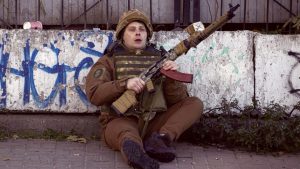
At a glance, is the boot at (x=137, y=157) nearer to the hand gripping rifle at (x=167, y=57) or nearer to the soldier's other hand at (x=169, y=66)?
the hand gripping rifle at (x=167, y=57)

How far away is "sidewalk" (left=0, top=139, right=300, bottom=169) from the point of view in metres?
5.26

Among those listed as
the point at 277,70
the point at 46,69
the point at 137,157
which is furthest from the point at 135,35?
the point at 277,70

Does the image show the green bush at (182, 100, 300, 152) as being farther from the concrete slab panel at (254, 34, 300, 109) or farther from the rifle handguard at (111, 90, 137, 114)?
the rifle handguard at (111, 90, 137, 114)

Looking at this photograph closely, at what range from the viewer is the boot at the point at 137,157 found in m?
4.87

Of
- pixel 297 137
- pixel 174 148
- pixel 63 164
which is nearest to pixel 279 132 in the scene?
pixel 297 137

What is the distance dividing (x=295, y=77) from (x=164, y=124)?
1466 mm

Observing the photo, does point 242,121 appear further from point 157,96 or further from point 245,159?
point 157,96

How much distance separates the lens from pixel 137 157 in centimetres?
489

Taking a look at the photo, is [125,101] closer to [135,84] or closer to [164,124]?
[135,84]

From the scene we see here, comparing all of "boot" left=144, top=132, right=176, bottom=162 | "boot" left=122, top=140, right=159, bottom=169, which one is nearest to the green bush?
"boot" left=144, top=132, right=176, bottom=162

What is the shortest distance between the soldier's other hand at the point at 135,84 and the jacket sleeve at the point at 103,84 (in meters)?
0.07

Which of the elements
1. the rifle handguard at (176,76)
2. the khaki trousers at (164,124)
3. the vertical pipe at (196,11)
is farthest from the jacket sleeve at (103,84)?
the vertical pipe at (196,11)

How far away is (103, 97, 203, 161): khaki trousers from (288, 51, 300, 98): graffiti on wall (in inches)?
40.9

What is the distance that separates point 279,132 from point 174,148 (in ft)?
3.10
